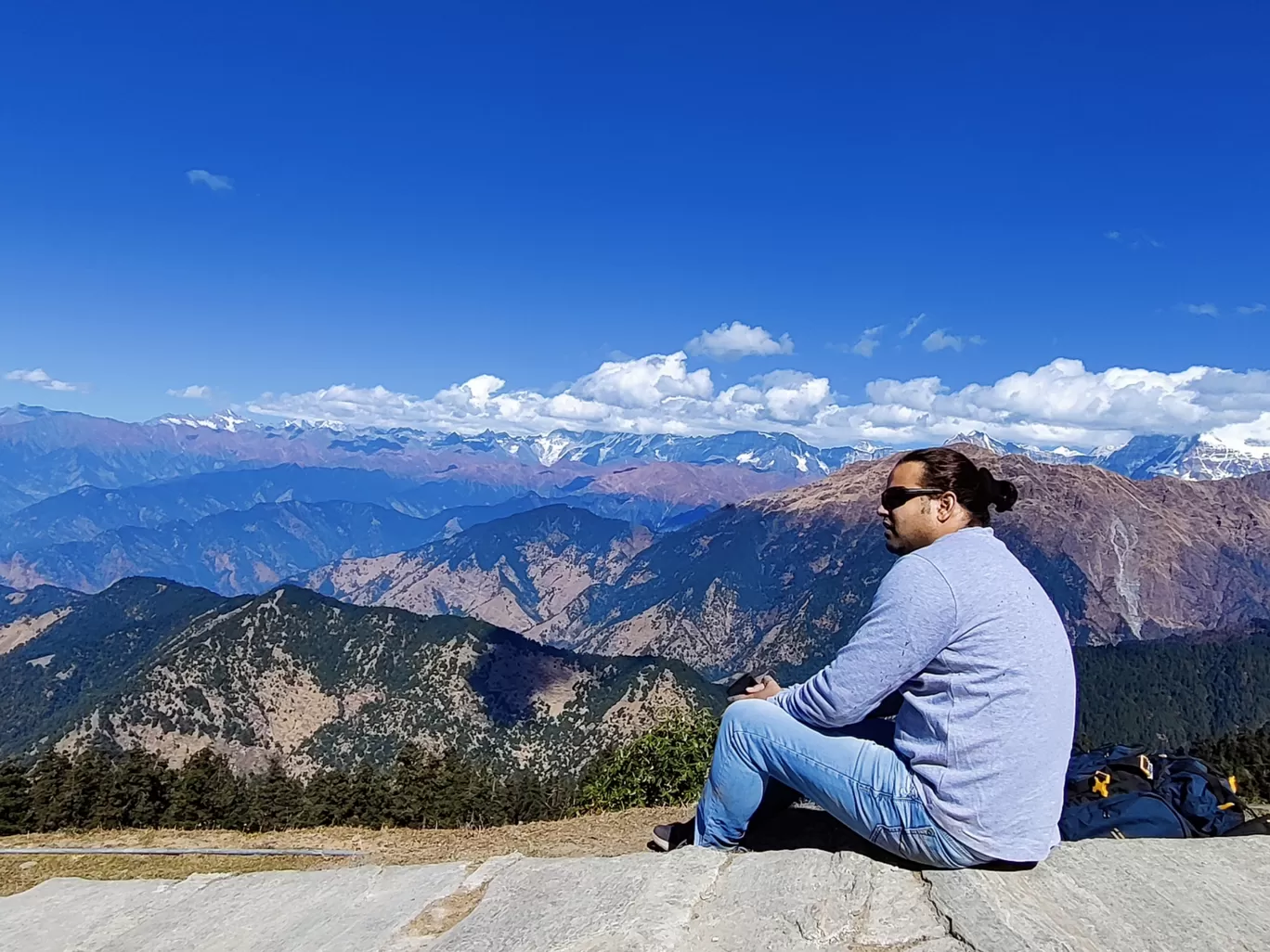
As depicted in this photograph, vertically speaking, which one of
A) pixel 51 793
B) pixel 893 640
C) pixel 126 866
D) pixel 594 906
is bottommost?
pixel 51 793

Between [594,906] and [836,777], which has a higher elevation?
[836,777]

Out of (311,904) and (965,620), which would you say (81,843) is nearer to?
(311,904)

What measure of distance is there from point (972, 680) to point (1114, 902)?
2295 mm

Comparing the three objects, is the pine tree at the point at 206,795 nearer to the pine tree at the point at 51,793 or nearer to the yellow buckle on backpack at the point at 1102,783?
the pine tree at the point at 51,793

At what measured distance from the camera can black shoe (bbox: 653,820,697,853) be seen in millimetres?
8498

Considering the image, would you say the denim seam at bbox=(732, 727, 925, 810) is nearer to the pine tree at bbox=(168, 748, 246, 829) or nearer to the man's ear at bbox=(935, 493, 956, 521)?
the man's ear at bbox=(935, 493, 956, 521)

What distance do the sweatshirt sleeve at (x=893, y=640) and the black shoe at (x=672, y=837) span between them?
2857 millimetres

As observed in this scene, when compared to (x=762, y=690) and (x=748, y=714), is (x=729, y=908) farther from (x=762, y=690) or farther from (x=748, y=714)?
(x=762, y=690)

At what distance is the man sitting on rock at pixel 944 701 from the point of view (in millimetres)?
5973

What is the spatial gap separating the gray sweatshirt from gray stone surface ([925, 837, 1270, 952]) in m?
0.41

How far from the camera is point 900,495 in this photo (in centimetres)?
666

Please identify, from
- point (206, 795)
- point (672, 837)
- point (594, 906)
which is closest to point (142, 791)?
point (206, 795)

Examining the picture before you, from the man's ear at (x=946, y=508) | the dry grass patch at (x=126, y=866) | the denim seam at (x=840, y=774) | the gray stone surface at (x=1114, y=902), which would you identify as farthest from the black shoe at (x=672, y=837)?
the dry grass patch at (x=126, y=866)

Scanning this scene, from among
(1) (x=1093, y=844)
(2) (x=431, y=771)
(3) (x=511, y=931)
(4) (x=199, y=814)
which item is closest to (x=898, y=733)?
(1) (x=1093, y=844)
